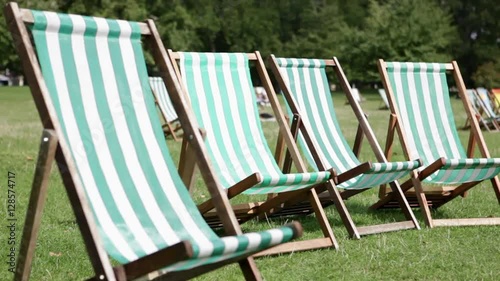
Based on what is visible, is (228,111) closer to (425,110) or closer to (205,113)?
(205,113)

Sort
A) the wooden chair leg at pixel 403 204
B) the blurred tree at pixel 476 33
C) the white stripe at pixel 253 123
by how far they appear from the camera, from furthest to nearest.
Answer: the blurred tree at pixel 476 33 < the wooden chair leg at pixel 403 204 < the white stripe at pixel 253 123

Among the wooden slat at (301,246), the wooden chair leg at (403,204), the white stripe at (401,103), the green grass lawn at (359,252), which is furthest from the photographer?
the white stripe at (401,103)

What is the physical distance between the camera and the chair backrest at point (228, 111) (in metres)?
4.77

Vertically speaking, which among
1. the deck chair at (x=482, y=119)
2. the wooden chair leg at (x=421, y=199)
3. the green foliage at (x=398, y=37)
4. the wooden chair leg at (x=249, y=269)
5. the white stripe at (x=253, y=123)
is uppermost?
the wooden chair leg at (x=249, y=269)

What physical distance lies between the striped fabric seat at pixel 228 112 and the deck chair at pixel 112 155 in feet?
4.29

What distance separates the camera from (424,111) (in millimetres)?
5824

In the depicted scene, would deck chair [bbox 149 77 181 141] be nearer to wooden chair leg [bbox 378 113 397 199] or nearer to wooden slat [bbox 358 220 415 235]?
wooden chair leg [bbox 378 113 397 199]

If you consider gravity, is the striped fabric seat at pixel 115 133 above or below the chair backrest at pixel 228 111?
above

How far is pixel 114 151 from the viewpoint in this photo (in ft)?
10.4

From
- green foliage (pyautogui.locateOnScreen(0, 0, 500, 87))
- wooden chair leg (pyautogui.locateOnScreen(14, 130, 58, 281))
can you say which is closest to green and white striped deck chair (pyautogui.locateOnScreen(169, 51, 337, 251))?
wooden chair leg (pyautogui.locateOnScreen(14, 130, 58, 281))

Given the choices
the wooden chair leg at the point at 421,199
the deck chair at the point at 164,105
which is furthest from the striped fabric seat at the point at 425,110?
the deck chair at the point at 164,105

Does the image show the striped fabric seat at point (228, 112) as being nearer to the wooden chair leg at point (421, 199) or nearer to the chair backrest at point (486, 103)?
the wooden chair leg at point (421, 199)

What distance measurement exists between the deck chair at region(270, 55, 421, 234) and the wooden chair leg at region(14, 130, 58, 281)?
86.8 inches

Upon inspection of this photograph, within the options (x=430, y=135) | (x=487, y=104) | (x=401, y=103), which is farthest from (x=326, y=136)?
(x=487, y=104)
